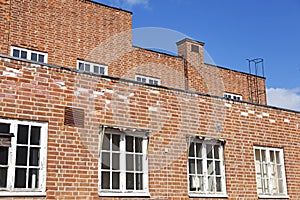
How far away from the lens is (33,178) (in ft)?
27.3

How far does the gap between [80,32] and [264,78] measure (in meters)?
12.4

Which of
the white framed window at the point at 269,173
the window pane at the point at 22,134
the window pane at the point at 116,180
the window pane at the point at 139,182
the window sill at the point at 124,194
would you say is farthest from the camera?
the white framed window at the point at 269,173

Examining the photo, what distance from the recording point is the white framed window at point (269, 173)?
12.5 metres

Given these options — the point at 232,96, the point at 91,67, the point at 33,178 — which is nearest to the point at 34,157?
the point at 33,178

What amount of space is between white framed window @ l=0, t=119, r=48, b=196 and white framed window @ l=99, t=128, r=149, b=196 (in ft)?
4.68

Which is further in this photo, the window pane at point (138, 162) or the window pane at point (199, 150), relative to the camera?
the window pane at point (199, 150)

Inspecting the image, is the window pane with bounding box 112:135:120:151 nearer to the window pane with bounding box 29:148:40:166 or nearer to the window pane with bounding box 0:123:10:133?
the window pane with bounding box 29:148:40:166

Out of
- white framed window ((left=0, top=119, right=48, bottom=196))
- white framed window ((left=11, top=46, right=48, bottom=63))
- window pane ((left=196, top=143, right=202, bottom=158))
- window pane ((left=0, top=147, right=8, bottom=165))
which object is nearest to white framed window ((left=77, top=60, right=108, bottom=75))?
white framed window ((left=11, top=46, right=48, bottom=63))

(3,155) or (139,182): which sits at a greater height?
(3,155)

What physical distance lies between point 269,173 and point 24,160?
765 centimetres

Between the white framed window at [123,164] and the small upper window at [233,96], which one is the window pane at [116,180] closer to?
the white framed window at [123,164]

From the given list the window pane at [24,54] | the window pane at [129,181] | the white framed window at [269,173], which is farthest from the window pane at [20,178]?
the window pane at [24,54]

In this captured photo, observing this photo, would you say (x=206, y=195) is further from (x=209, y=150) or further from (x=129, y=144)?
(x=129, y=144)

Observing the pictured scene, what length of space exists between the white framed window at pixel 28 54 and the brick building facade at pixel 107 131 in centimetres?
4
